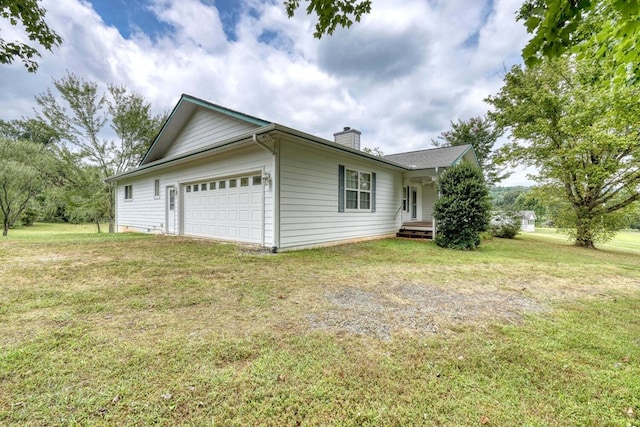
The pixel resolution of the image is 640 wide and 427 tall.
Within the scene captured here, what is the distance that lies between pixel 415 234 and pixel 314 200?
5264 mm

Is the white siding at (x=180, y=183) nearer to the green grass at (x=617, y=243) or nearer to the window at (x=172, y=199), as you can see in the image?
the window at (x=172, y=199)

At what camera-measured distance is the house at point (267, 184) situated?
Answer: 6.93 metres

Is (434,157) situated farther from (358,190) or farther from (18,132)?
(18,132)

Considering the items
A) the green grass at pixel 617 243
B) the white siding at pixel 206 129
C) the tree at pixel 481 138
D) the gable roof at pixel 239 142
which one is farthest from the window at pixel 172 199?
the tree at pixel 481 138

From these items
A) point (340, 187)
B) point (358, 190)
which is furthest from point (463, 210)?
point (340, 187)

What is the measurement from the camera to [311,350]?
7.20 ft

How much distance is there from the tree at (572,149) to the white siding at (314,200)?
7810 mm

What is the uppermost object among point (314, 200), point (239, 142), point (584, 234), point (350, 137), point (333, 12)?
Answer: point (350, 137)

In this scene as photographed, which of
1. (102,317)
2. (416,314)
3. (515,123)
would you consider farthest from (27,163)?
(515,123)

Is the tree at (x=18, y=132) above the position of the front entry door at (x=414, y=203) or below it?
above

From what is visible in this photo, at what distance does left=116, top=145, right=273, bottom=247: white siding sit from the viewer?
7055mm

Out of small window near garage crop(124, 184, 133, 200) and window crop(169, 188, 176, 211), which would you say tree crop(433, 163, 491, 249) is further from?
small window near garage crop(124, 184, 133, 200)

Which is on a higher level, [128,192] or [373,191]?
[128,192]

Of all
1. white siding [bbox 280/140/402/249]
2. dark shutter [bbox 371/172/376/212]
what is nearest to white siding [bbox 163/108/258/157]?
white siding [bbox 280/140/402/249]
